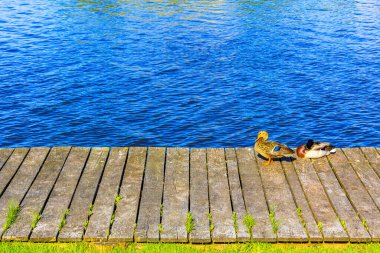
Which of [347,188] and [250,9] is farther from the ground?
[347,188]

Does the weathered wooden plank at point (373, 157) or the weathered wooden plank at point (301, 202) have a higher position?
the weathered wooden plank at point (301, 202)

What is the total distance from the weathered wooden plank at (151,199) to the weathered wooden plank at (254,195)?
186cm

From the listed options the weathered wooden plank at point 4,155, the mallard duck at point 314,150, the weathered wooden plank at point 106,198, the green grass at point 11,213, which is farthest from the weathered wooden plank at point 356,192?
the weathered wooden plank at point 4,155

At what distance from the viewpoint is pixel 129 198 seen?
1304cm

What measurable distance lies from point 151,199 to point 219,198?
1.45m

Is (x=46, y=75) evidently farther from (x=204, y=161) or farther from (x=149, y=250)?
(x=149, y=250)

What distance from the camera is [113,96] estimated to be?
89.0 ft

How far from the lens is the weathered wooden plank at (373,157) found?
14.7m

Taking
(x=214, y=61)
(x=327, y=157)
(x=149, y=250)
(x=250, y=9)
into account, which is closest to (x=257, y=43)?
(x=214, y=61)

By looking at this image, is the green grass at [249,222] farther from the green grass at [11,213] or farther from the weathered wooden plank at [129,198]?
the green grass at [11,213]

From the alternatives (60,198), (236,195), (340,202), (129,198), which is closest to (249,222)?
(236,195)

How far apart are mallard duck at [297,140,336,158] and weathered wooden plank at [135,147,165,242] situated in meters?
3.49

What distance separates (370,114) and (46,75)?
1525 centimetres

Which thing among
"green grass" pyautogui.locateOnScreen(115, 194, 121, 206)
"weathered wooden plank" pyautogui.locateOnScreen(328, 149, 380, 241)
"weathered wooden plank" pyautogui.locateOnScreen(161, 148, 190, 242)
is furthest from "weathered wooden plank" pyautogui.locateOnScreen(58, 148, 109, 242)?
"weathered wooden plank" pyautogui.locateOnScreen(328, 149, 380, 241)
